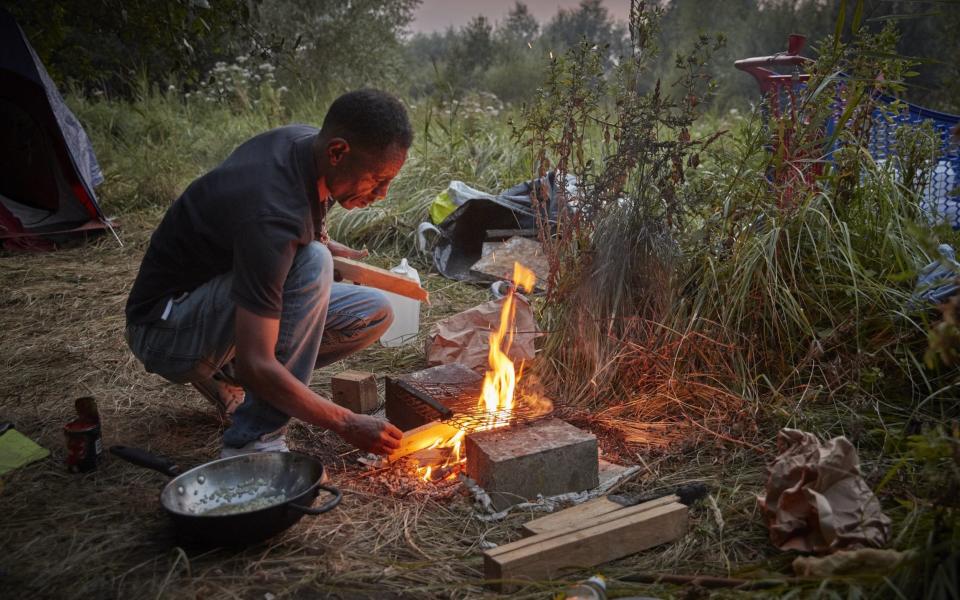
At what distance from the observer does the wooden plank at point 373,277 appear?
3.55 meters

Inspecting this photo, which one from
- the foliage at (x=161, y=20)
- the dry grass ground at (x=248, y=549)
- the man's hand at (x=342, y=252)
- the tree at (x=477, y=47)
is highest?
the tree at (x=477, y=47)

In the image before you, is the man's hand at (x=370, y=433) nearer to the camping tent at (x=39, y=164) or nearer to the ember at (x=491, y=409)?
the ember at (x=491, y=409)

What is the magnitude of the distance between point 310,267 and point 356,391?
96cm

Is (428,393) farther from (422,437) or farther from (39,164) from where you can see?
(39,164)

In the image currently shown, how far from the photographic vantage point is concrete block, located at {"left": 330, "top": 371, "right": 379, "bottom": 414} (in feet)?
11.6

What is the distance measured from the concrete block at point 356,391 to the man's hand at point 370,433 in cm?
102

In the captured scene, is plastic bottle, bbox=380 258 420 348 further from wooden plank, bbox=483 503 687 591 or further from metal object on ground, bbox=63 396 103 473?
wooden plank, bbox=483 503 687 591

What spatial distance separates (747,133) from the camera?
11.4 ft

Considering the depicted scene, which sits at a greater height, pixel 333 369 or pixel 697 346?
pixel 697 346

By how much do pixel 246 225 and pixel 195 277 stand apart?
0.61 metres

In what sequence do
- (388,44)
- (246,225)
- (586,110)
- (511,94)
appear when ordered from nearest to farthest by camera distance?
1. (246,225)
2. (586,110)
3. (388,44)
4. (511,94)

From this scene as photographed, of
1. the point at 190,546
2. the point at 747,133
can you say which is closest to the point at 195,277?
the point at 190,546

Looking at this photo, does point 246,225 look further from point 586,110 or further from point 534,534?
point 586,110

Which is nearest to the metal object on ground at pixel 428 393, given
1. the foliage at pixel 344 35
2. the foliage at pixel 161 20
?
the foliage at pixel 161 20
